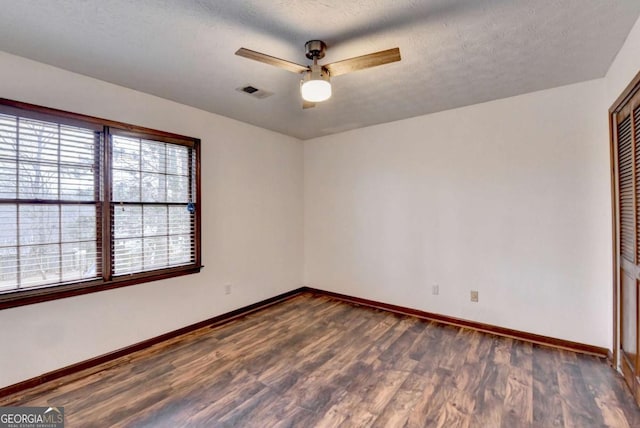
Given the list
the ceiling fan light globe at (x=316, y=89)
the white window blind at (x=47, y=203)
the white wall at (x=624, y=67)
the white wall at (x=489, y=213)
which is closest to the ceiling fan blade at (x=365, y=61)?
the ceiling fan light globe at (x=316, y=89)

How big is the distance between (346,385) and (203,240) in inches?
89.0

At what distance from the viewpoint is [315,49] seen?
208 centimetres

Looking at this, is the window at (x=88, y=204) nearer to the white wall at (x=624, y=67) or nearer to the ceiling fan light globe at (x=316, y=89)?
the ceiling fan light globe at (x=316, y=89)

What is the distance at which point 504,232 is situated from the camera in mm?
3203

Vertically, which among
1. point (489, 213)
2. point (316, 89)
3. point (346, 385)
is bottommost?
point (346, 385)

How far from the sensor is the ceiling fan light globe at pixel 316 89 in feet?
6.50

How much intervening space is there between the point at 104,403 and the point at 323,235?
3.27 metres

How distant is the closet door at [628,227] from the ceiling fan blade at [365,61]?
175cm

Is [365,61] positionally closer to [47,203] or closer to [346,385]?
[346,385]

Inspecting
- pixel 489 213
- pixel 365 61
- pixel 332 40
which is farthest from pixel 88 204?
pixel 489 213

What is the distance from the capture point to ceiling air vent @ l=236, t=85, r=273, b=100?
2.83m

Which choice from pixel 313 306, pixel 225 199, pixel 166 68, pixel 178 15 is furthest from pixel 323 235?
pixel 178 15

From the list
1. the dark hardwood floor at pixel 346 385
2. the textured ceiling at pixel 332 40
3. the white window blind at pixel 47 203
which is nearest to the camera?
the textured ceiling at pixel 332 40

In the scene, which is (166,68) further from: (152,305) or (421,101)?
(421,101)
